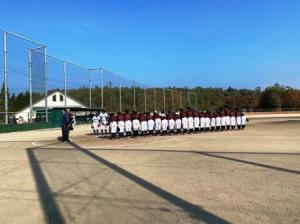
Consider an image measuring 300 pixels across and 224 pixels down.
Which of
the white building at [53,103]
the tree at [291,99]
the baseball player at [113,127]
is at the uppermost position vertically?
the tree at [291,99]

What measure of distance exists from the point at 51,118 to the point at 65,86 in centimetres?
614

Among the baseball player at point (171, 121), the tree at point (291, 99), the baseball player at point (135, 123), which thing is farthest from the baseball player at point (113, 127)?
the tree at point (291, 99)

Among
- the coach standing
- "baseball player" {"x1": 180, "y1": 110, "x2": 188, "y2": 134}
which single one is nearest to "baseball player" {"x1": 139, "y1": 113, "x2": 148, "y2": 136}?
"baseball player" {"x1": 180, "y1": 110, "x2": 188, "y2": 134}

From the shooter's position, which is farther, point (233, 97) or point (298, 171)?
point (233, 97)

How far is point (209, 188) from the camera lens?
9.74m

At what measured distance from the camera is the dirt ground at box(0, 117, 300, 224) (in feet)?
24.6

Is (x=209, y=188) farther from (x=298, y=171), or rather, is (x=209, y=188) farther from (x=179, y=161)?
(x=179, y=161)

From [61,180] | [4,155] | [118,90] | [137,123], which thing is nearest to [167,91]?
[118,90]

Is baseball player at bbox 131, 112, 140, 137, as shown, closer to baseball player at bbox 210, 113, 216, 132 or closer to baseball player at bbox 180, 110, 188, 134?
baseball player at bbox 180, 110, 188, 134

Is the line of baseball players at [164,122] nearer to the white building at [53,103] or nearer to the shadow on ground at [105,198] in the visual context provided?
the white building at [53,103]

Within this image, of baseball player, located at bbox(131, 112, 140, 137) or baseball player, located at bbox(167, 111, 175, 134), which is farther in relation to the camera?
baseball player, located at bbox(167, 111, 175, 134)

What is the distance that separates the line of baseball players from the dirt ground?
11.3 m

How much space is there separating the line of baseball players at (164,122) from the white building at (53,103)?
8049 millimetres

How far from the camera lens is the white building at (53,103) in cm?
3791
